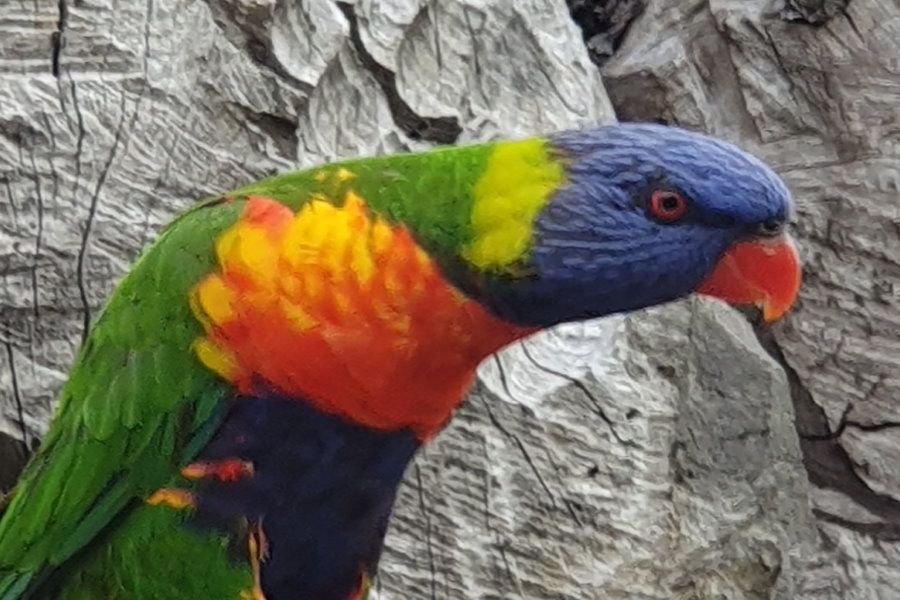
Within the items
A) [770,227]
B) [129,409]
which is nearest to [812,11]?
[770,227]

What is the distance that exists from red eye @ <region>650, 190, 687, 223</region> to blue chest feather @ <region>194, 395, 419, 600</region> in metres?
0.35

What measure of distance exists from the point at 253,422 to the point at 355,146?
559mm

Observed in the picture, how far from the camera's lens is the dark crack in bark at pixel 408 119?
1.63 metres

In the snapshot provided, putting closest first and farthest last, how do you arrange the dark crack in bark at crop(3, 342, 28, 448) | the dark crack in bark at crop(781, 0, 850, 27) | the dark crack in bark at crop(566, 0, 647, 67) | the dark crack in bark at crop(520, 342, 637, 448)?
the dark crack in bark at crop(3, 342, 28, 448) < the dark crack in bark at crop(520, 342, 637, 448) < the dark crack in bark at crop(781, 0, 850, 27) < the dark crack in bark at crop(566, 0, 647, 67)

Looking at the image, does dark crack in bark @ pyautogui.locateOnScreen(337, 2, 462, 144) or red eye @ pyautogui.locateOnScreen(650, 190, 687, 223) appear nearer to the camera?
red eye @ pyautogui.locateOnScreen(650, 190, 687, 223)

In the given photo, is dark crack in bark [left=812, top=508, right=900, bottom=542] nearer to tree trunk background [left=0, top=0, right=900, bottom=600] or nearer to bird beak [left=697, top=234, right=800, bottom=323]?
tree trunk background [left=0, top=0, right=900, bottom=600]

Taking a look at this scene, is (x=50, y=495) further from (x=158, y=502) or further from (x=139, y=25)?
(x=139, y=25)

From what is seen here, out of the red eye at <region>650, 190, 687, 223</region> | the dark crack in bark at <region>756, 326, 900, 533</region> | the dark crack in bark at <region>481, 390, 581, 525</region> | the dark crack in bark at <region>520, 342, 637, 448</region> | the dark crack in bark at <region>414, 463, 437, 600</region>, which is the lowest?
the dark crack in bark at <region>756, 326, 900, 533</region>

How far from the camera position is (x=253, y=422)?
1.17 metres

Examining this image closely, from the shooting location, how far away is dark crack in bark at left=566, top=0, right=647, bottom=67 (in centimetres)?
217

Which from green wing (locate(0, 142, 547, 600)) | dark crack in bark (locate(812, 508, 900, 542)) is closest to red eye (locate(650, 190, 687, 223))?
green wing (locate(0, 142, 547, 600))

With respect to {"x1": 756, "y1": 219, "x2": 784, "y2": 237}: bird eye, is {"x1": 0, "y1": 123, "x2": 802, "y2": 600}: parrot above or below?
below

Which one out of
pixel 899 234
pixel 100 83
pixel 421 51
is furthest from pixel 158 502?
pixel 899 234

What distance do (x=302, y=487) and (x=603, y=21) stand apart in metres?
1.33
